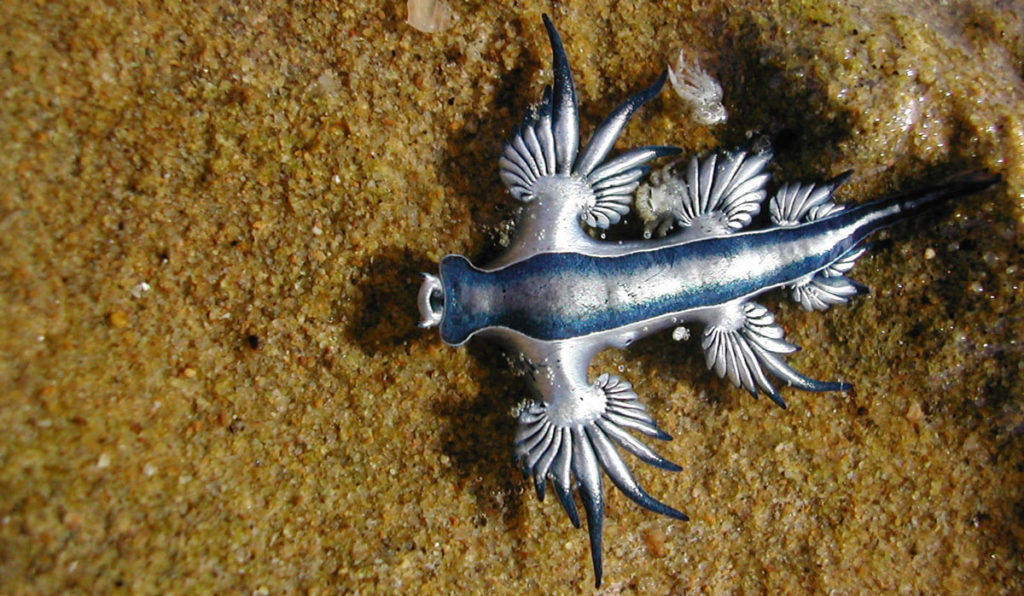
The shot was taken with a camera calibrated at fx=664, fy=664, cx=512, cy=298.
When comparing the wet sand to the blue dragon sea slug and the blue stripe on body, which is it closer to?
the blue dragon sea slug

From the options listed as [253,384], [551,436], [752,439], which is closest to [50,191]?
[253,384]

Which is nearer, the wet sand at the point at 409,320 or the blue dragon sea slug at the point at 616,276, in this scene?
the wet sand at the point at 409,320

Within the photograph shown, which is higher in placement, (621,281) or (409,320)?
(621,281)

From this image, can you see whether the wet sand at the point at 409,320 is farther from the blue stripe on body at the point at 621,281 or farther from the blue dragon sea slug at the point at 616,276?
the blue stripe on body at the point at 621,281

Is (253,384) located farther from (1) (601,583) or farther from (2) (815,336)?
(2) (815,336)

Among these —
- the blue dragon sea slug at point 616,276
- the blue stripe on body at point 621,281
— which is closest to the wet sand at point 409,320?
the blue dragon sea slug at point 616,276

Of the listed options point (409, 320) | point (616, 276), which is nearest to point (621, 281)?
point (616, 276)

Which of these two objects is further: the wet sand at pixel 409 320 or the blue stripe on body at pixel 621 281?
the blue stripe on body at pixel 621 281

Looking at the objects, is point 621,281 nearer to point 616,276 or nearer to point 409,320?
point 616,276
